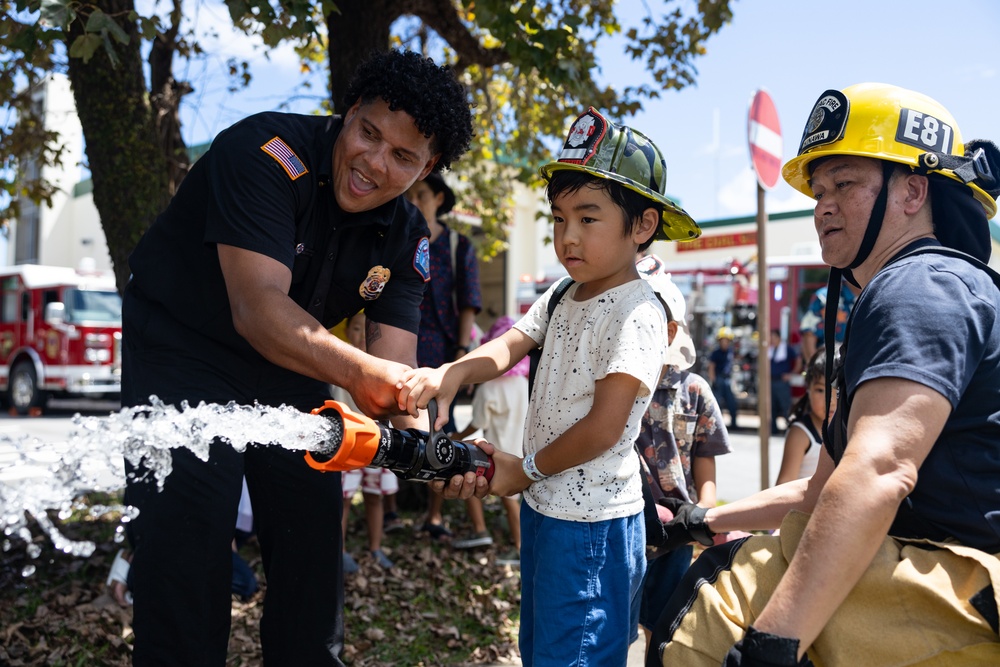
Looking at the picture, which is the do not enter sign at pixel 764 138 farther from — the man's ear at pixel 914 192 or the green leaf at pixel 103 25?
the green leaf at pixel 103 25

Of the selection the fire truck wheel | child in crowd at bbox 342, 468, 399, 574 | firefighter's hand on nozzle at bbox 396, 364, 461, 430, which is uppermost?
firefighter's hand on nozzle at bbox 396, 364, 461, 430

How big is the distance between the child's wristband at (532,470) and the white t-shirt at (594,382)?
29 mm

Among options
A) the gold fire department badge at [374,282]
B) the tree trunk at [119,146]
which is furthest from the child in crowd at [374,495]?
the gold fire department badge at [374,282]

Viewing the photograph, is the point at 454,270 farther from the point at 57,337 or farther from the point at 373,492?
the point at 57,337

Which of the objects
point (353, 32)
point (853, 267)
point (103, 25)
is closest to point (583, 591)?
point (853, 267)

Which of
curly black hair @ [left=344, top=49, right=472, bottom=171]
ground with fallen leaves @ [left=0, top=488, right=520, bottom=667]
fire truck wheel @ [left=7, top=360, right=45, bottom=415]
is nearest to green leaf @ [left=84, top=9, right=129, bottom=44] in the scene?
curly black hair @ [left=344, top=49, right=472, bottom=171]

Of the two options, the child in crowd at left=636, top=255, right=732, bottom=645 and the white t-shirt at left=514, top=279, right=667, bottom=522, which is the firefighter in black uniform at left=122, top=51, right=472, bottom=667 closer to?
the white t-shirt at left=514, top=279, right=667, bottom=522

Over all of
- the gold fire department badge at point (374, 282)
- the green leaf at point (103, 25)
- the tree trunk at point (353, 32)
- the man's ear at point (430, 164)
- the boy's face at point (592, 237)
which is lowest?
the gold fire department badge at point (374, 282)

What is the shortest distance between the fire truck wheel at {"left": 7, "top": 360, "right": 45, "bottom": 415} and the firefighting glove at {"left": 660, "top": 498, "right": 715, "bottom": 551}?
15.0 meters

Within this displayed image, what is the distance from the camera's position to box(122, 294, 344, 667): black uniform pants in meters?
2.28

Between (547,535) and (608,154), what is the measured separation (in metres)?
1.07

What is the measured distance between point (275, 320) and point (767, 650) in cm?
148

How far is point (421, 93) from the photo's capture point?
2.62 meters

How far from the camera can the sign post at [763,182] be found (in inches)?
195
